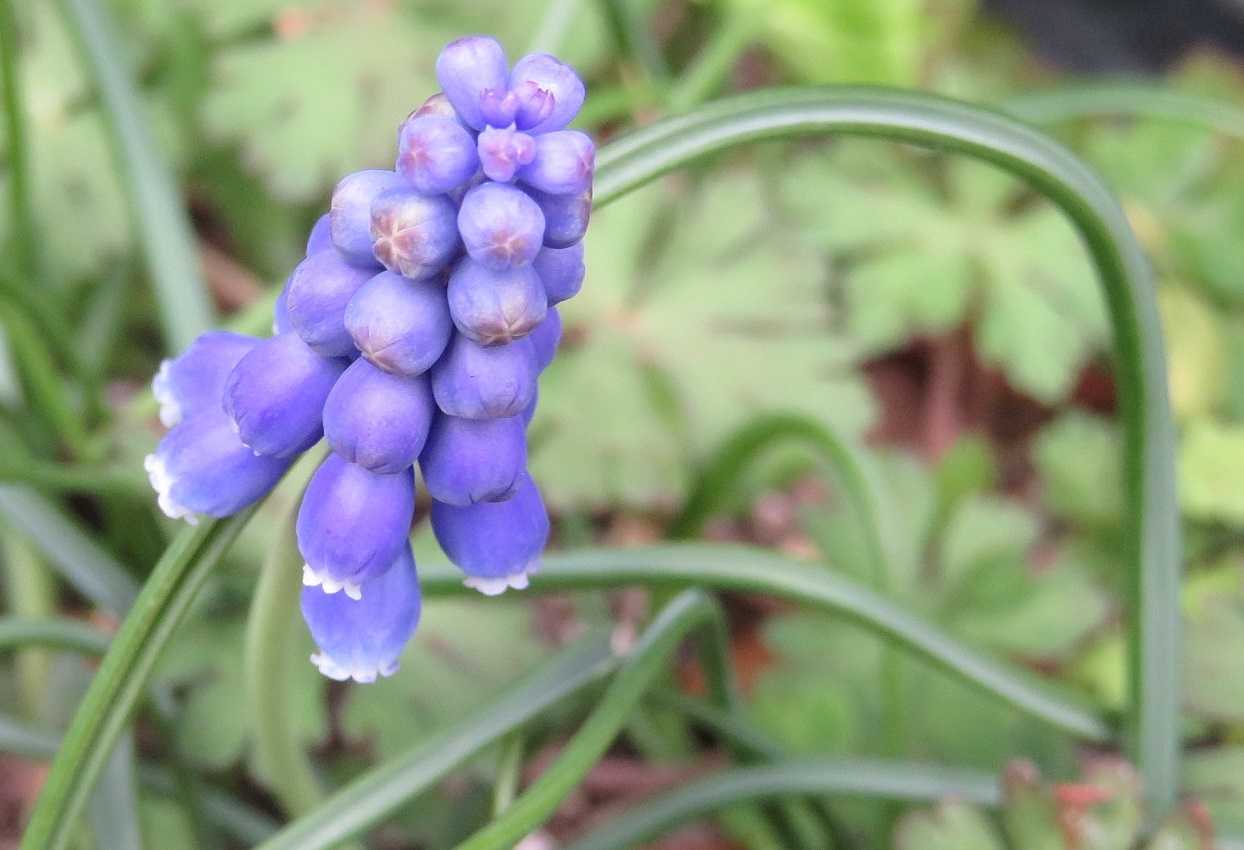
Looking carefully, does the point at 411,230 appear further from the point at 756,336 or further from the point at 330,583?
the point at 756,336

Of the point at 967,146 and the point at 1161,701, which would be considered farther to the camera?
the point at 1161,701

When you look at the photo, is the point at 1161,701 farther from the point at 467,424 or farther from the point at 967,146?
the point at 467,424

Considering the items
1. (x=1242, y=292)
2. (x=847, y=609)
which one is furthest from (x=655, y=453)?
(x=1242, y=292)

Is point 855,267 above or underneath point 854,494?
above

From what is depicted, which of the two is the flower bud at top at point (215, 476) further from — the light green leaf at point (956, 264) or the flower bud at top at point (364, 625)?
the light green leaf at point (956, 264)

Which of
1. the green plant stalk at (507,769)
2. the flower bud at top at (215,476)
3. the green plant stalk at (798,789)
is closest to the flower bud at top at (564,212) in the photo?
the flower bud at top at (215,476)

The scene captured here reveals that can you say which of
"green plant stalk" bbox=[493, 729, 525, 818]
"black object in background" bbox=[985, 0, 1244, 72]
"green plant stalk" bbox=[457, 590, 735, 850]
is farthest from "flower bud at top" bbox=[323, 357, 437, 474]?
"black object in background" bbox=[985, 0, 1244, 72]

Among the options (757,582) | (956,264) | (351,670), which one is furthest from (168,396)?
(956,264)
